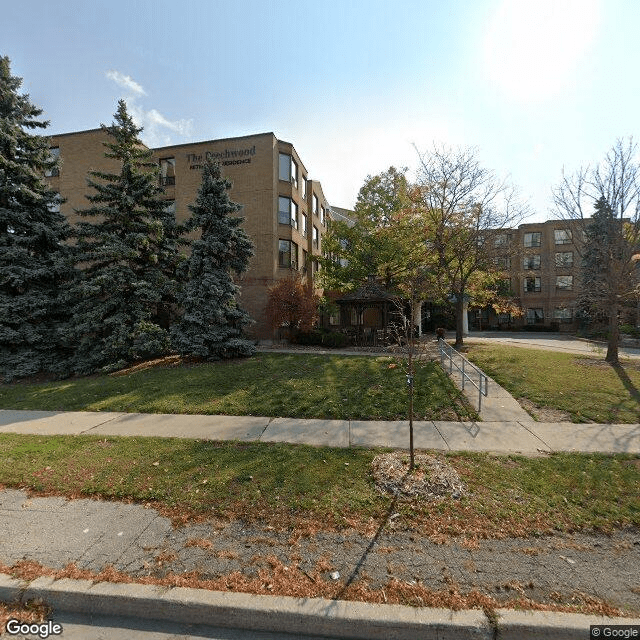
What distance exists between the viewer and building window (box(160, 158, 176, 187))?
20562 mm

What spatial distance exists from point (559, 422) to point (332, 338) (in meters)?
11.2

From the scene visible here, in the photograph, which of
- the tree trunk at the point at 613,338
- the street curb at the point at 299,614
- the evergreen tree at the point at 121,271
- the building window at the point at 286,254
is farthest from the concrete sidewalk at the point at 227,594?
the building window at the point at 286,254

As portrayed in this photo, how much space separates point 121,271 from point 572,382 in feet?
54.1

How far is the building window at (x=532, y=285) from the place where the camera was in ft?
124

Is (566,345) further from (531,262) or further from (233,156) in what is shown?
(233,156)

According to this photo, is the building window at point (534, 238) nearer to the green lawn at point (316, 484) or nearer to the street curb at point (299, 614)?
the green lawn at point (316, 484)

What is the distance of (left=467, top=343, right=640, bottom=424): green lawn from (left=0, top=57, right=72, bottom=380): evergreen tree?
16.5 meters

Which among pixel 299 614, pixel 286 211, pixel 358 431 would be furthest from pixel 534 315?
pixel 299 614

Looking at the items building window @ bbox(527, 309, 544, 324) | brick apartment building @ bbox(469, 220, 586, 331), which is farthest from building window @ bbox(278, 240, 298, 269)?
building window @ bbox(527, 309, 544, 324)

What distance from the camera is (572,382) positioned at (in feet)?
30.3

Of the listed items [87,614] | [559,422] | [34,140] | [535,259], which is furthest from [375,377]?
[535,259]

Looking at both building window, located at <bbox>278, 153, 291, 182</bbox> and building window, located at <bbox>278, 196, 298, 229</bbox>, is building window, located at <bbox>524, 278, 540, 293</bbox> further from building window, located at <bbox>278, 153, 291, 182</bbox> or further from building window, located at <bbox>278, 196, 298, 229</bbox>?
building window, located at <bbox>278, 153, 291, 182</bbox>

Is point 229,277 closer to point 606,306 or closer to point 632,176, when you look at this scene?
point 606,306

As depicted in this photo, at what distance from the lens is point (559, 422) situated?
6.69 m
